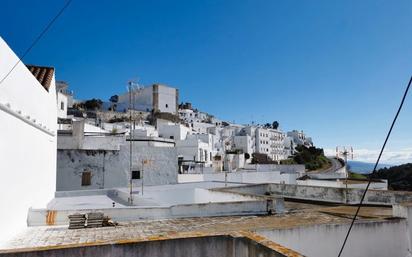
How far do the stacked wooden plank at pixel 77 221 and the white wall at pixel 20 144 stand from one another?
1.38m

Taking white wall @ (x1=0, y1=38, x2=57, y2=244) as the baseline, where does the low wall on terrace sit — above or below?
below

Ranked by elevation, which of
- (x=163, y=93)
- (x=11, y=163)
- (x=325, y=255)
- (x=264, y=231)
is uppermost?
(x=163, y=93)

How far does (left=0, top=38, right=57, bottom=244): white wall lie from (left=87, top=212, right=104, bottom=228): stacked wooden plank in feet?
6.27

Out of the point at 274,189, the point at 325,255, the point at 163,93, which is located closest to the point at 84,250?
the point at 325,255

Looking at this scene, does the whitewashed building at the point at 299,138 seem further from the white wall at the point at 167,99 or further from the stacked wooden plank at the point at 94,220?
the stacked wooden plank at the point at 94,220

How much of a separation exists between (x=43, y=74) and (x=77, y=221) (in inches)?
292

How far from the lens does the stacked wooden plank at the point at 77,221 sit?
9.95 m

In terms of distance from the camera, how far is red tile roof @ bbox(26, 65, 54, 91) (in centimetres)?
1366

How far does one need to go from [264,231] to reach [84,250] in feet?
14.7

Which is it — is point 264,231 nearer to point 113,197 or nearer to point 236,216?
point 236,216

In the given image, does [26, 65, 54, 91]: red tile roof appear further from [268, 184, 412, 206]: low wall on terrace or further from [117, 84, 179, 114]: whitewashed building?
[117, 84, 179, 114]: whitewashed building

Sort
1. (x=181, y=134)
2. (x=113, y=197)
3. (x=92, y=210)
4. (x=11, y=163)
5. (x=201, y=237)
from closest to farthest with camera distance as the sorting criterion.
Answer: (x=201, y=237) → (x=11, y=163) → (x=92, y=210) → (x=113, y=197) → (x=181, y=134)

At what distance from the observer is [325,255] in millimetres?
9031

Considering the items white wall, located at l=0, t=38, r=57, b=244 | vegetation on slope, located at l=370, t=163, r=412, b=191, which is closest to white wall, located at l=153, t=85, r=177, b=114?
vegetation on slope, located at l=370, t=163, r=412, b=191
